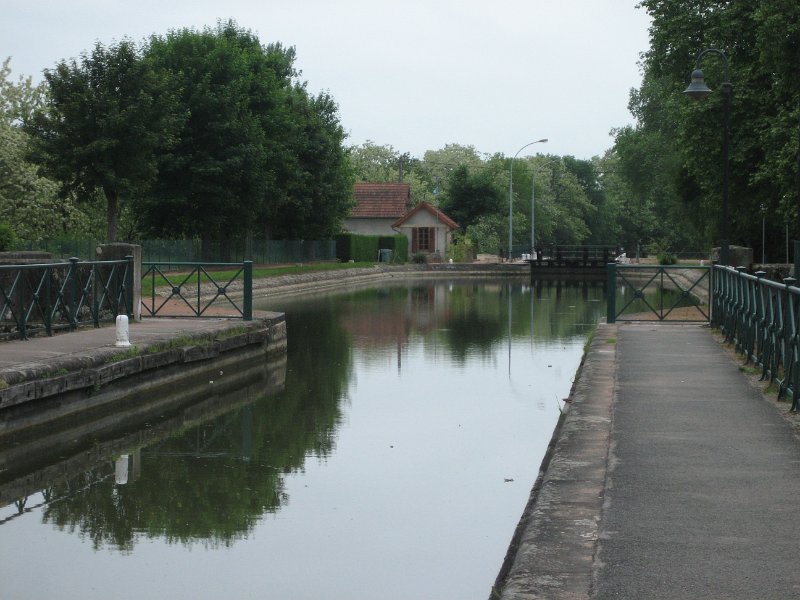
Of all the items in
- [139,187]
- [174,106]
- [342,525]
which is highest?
[174,106]

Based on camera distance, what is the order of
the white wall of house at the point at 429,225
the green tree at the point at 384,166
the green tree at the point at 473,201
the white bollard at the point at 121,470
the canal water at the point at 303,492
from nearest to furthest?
1. the canal water at the point at 303,492
2. the white bollard at the point at 121,470
3. the white wall of house at the point at 429,225
4. the green tree at the point at 473,201
5. the green tree at the point at 384,166

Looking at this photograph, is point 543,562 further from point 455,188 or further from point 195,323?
point 455,188

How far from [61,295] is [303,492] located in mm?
9013

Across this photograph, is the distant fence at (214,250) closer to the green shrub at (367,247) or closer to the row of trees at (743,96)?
the green shrub at (367,247)

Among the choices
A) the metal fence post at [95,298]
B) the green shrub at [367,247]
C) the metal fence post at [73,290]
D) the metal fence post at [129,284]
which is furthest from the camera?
the green shrub at [367,247]

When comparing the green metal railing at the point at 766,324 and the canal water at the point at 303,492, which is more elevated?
the green metal railing at the point at 766,324

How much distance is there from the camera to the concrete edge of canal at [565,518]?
19.0 ft

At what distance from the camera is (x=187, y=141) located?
1921 inches

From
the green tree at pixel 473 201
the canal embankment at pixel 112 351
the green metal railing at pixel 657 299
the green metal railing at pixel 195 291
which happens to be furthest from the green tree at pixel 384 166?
the canal embankment at pixel 112 351

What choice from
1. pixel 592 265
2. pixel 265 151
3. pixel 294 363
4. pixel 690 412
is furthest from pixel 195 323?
pixel 592 265

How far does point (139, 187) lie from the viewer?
139ft

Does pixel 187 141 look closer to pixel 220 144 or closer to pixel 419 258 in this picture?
pixel 220 144

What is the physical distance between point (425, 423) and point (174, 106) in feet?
108

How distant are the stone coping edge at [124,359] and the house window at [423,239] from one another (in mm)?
60647
